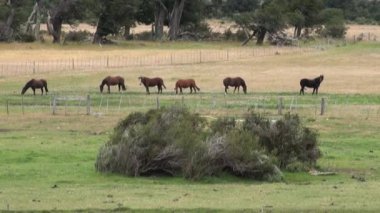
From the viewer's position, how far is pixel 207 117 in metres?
42.2

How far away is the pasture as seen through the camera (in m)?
18.6

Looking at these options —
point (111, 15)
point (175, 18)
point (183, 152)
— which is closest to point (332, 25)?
point (175, 18)

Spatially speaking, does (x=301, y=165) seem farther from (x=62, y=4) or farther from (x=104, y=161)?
(x=62, y=4)

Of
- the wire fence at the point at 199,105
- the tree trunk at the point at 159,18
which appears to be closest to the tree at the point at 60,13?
the tree trunk at the point at 159,18

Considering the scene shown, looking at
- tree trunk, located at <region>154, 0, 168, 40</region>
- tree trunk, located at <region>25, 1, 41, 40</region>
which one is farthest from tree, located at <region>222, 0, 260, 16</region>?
tree trunk, located at <region>25, 1, 41, 40</region>

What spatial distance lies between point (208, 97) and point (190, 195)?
35872 millimetres

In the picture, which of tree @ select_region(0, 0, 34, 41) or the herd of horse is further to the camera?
tree @ select_region(0, 0, 34, 41)

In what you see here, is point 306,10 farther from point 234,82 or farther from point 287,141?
point 287,141

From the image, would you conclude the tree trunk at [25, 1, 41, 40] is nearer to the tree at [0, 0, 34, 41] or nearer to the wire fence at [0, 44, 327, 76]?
the tree at [0, 0, 34, 41]

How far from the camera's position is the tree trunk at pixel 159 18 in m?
129

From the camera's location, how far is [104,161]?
25422 millimetres

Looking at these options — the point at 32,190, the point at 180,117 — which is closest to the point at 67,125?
the point at 180,117

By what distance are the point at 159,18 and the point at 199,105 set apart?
8315 cm

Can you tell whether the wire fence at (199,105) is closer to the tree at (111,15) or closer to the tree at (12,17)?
the tree at (12,17)
